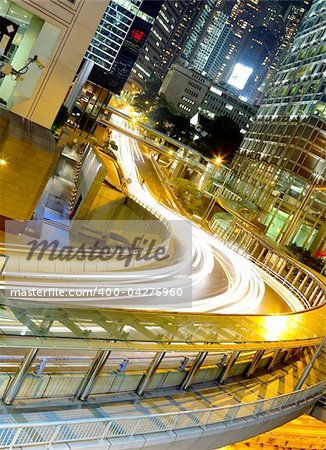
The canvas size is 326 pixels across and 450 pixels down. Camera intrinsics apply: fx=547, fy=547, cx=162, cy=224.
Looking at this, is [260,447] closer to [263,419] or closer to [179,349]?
[263,419]

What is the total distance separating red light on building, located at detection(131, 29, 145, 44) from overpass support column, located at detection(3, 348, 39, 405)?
361 feet

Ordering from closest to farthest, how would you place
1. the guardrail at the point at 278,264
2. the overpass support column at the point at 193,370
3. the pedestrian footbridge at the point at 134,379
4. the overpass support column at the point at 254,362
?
1. the pedestrian footbridge at the point at 134,379
2. the overpass support column at the point at 193,370
3. the overpass support column at the point at 254,362
4. the guardrail at the point at 278,264

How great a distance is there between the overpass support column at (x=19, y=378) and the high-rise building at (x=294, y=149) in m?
56.0

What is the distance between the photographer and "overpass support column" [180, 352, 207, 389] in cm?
1495

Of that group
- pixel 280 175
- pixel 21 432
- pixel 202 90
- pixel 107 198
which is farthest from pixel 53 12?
pixel 202 90

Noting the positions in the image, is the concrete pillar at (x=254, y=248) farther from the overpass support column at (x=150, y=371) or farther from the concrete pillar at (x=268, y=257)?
the overpass support column at (x=150, y=371)

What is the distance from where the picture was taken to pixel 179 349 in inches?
477

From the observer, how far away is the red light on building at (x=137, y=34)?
370 feet

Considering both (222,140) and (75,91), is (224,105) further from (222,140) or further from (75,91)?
(75,91)

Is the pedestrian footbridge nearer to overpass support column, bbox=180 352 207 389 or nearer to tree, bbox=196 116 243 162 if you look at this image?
overpass support column, bbox=180 352 207 389

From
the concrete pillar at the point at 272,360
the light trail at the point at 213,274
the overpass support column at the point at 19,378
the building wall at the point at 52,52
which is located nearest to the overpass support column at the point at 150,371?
the overpass support column at the point at 19,378

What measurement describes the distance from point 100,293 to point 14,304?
1096cm
